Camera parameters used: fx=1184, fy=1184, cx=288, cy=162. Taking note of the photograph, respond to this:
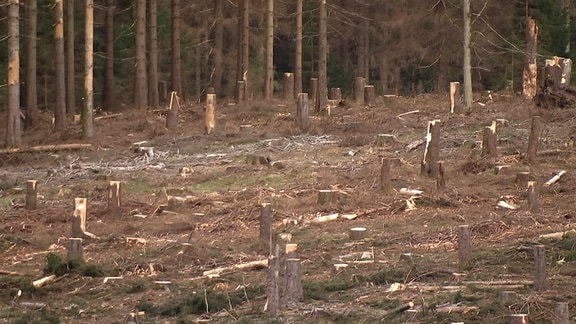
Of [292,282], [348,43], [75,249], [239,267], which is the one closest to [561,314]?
[292,282]

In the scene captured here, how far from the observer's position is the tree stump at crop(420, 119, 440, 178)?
2083 cm

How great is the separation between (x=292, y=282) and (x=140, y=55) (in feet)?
81.4

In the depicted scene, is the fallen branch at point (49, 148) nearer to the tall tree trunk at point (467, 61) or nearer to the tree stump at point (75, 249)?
the tall tree trunk at point (467, 61)

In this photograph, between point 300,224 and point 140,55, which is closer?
point 300,224

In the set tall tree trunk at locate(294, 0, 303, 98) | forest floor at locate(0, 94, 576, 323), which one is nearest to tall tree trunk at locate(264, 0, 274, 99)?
tall tree trunk at locate(294, 0, 303, 98)

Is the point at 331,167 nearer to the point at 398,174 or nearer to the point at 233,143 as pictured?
the point at 398,174

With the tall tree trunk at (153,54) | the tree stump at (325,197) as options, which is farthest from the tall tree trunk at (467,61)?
the tree stump at (325,197)

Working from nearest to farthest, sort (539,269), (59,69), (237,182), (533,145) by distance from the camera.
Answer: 1. (539,269)
2. (533,145)
3. (237,182)
4. (59,69)

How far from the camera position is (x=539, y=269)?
1213 centimetres

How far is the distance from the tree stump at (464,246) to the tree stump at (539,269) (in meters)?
1.65

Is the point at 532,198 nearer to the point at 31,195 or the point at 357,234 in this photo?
the point at 357,234

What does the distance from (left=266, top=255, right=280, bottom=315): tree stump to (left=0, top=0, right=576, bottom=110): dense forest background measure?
2925 centimetres

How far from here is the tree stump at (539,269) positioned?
1199 cm

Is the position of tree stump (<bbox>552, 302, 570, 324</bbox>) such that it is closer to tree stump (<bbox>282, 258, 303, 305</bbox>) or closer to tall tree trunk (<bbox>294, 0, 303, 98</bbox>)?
tree stump (<bbox>282, 258, 303, 305</bbox>)
